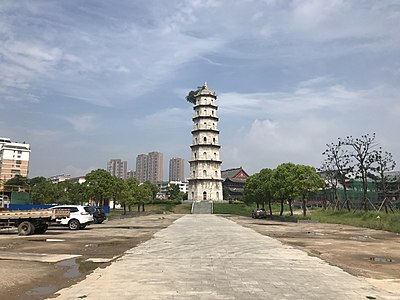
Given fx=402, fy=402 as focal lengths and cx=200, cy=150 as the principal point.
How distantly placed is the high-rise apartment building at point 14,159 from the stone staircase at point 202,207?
77.9m

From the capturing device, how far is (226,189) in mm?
108250

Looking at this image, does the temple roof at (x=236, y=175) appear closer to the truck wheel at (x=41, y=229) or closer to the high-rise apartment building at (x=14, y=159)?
the high-rise apartment building at (x=14, y=159)

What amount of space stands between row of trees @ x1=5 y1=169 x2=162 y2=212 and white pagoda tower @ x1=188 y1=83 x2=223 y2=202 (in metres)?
21.5

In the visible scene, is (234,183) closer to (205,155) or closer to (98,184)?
(205,155)

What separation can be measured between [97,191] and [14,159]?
97157mm

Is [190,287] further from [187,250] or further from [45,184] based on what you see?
[45,184]

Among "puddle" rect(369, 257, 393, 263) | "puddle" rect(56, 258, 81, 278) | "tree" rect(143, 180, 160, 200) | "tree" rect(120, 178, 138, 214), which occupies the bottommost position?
"puddle" rect(369, 257, 393, 263)

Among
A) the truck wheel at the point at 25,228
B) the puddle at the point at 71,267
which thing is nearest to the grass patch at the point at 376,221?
the puddle at the point at 71,267

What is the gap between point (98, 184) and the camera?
1916 inches

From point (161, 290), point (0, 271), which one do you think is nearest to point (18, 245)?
point (0, 271)

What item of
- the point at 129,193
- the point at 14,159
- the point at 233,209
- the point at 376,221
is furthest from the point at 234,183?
the point at 376,221

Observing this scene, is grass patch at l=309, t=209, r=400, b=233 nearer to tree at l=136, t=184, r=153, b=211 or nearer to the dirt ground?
the dirt ground

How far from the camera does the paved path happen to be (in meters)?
7.33

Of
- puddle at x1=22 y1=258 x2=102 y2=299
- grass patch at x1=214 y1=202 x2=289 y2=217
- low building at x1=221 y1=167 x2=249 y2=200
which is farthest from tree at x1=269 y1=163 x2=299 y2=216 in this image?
low building at x1=221 y1=167 x2=249 y2=200
